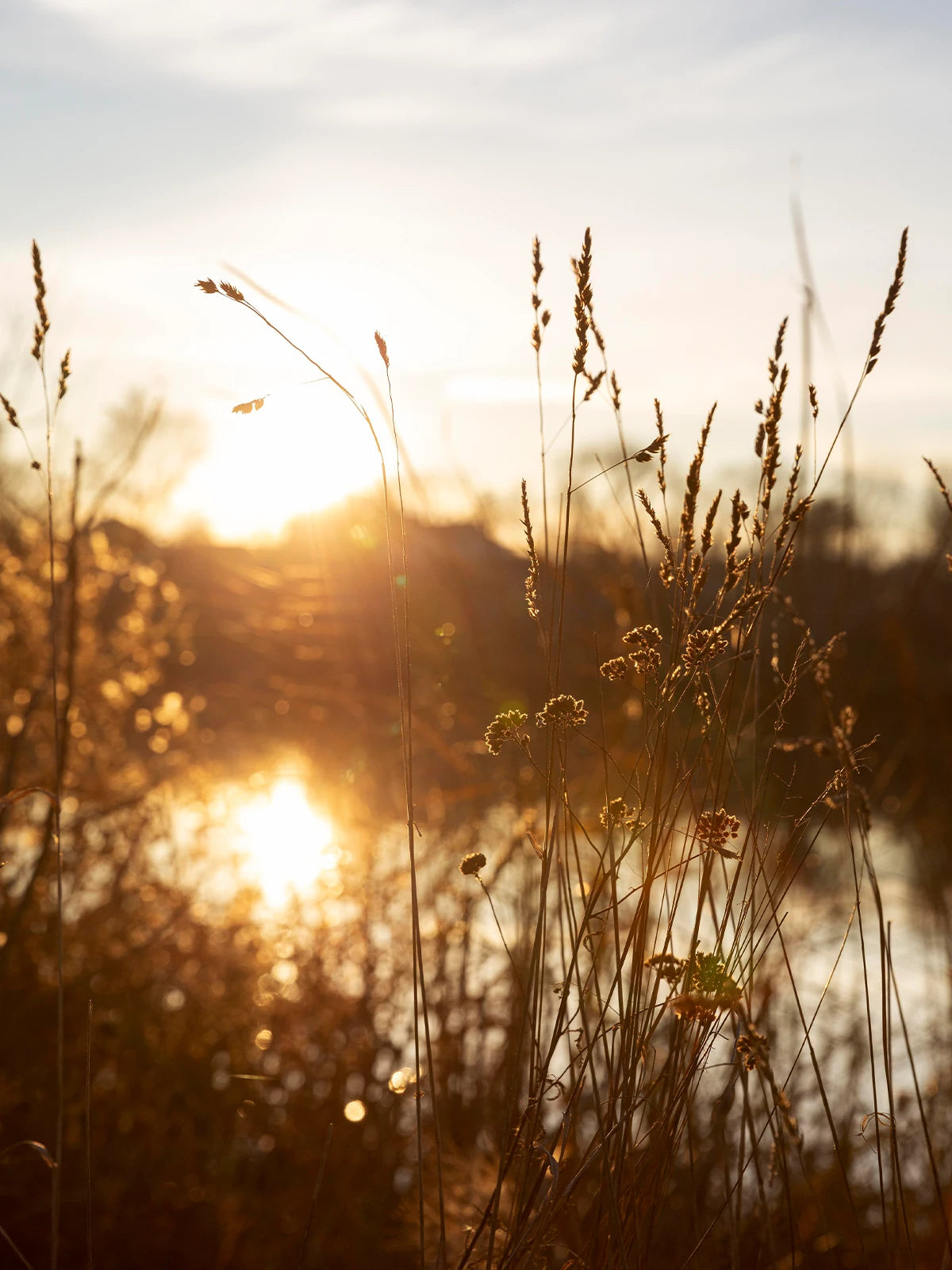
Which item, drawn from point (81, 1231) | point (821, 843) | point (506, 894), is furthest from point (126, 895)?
point (821, 843)

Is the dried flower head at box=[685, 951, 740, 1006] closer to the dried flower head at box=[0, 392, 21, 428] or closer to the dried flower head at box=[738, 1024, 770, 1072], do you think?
the dried flower head at box=[738, 1024, 770, 1072]

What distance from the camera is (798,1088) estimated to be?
170 inches

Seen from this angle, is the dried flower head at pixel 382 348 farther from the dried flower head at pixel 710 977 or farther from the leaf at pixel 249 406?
the dried flower head at pixel 710 977

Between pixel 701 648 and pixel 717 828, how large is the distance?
8.7 inches

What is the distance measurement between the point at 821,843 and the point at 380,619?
647cm

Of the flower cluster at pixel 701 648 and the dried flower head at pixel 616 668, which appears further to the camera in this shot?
the dried flower head at pixel 616 668

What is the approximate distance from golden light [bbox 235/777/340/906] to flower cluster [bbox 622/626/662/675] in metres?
3.21

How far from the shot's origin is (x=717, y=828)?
123 cm

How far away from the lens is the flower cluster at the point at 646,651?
1241mm

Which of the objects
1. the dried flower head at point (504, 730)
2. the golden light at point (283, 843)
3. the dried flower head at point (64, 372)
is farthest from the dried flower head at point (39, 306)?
the golden light at point (283, 843)

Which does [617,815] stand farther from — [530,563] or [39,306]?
[39,306]

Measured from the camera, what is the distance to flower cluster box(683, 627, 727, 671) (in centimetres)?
117

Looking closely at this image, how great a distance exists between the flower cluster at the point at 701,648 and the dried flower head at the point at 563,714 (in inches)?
5.5

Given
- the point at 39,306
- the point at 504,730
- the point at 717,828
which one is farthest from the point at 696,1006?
the point at 39,306
